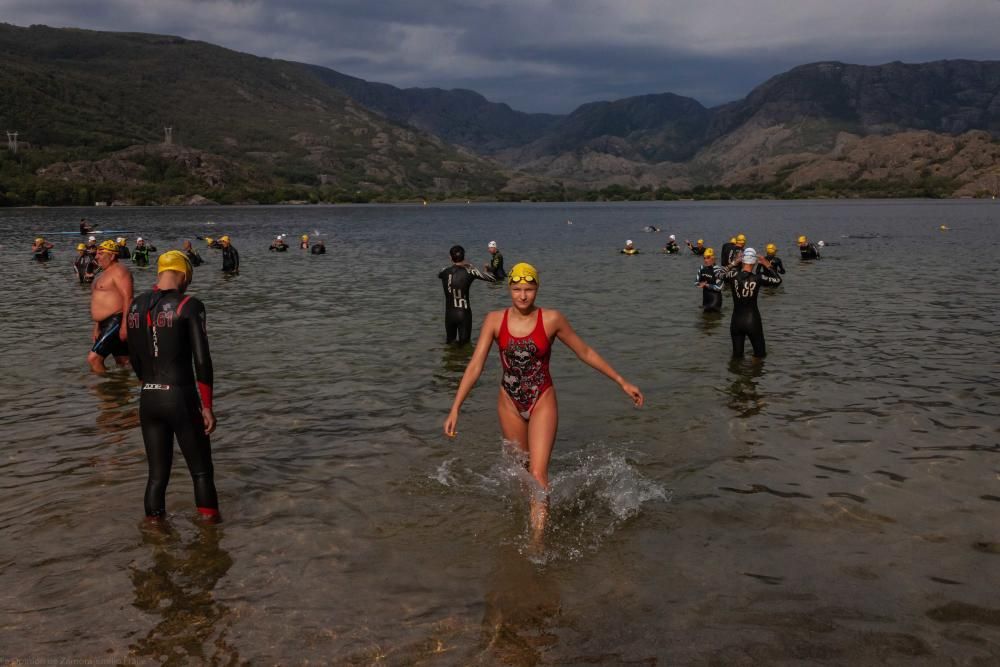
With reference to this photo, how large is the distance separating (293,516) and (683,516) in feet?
14.3

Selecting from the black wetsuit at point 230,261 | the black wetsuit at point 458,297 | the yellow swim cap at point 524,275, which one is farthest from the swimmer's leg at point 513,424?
the black wetsuit at point 230,261

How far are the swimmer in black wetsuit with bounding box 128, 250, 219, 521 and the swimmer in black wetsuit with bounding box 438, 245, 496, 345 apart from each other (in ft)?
29.3

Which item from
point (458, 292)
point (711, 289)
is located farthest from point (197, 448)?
point (711, 289)

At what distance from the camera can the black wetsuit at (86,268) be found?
2822cm

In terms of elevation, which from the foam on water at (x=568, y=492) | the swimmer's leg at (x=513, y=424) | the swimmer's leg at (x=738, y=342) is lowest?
the foam on water at (x=568, y=492)

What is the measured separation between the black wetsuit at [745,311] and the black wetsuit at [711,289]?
6.61m

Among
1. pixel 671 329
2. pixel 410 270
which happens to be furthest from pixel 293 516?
pixel 410 270

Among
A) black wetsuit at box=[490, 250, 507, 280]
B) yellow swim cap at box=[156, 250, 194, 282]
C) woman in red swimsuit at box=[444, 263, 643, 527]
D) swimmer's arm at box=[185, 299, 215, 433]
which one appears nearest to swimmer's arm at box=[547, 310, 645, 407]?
woman in red swimsuit at box=[444, 263, 643, 527]

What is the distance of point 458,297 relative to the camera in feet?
53.6

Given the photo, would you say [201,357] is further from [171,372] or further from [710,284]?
[710,284]

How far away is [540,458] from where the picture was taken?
7.36 meters

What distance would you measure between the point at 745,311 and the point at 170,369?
11.4 meters

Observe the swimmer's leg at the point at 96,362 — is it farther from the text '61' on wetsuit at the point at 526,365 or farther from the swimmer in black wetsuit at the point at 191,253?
the swimmer in black wetsuit at the point at 191,253

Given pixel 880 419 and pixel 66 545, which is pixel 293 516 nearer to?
pixel 66 545
